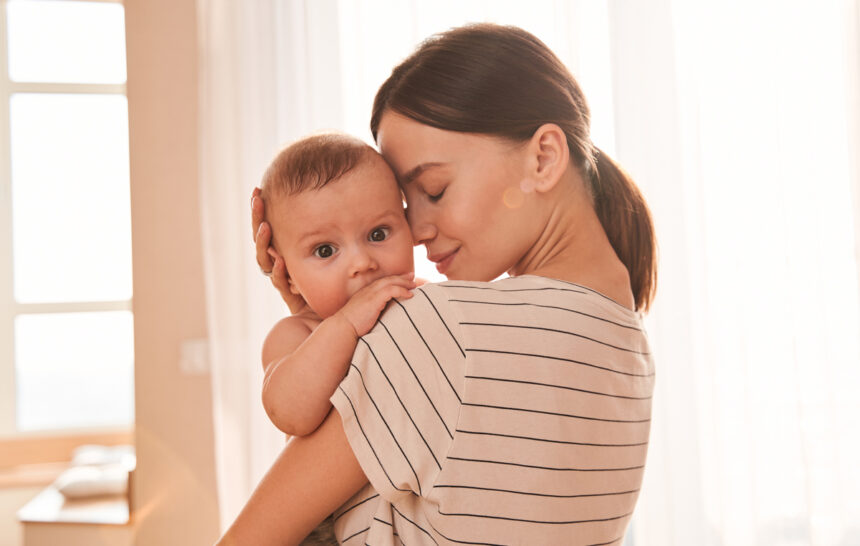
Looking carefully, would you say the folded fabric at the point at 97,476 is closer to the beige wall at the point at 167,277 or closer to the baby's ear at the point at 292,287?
the beige wall at the point at 167,277

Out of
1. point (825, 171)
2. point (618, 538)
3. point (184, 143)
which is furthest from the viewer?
point (184, 143)

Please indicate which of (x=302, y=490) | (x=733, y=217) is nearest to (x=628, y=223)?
(x=302, y=490)

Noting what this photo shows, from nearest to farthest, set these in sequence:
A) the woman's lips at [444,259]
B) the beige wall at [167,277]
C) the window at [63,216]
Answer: the woman's lips at [444,259] < the beige wall at [167,277] < the window at [63,216]

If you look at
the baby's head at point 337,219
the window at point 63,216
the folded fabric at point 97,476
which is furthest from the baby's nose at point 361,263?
the window at point 63,216

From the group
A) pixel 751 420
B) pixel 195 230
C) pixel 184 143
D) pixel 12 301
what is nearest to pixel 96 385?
pixel 12 301

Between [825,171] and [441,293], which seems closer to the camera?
[441,293]

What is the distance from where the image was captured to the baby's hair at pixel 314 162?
1.09 meters

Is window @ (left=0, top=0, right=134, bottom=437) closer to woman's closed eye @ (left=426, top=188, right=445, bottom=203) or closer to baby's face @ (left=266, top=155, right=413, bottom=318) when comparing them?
baby's face @ (left=266, top=155, right=413, bottom=318)

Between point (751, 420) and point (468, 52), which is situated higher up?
point (468, 52)

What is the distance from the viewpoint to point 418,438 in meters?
0.75

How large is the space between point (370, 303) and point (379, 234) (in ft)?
0.85

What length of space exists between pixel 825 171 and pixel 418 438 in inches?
82.7

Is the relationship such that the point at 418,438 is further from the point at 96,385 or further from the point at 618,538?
the point at 96,385

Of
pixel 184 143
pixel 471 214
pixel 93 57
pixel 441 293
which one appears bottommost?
pixel 441 293
